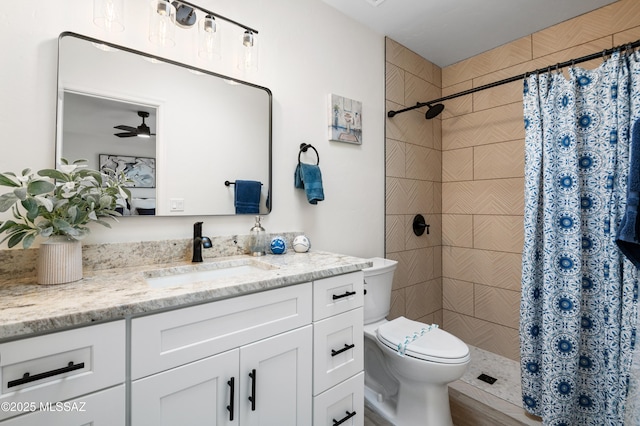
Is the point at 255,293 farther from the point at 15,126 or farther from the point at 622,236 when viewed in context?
the point at 622,236

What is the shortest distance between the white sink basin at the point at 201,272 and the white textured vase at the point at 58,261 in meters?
0.24

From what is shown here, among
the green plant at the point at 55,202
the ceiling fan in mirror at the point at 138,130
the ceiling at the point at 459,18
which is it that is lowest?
the green plant at the point at 55,202

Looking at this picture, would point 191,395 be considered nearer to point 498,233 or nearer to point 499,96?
point 498,233

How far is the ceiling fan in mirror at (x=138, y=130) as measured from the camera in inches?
49.4

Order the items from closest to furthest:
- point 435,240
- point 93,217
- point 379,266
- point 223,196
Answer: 1. point 93,217
2. point 223,196
3. point 379,266
4. point 435,240

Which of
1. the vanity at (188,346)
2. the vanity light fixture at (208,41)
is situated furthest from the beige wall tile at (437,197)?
the vanity light fixture at (208,41)

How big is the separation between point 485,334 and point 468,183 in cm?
128

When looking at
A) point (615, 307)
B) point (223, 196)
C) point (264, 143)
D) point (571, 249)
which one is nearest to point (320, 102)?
point (264, 143)

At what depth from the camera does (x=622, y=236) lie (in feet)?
4.40

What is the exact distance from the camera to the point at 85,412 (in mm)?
727

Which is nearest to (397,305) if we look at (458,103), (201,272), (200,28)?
(201,272)

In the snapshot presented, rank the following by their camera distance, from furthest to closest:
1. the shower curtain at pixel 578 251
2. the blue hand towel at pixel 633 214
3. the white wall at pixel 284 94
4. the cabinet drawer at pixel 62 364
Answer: the shower curtain at pixel 578 251 < the blue hand towel at pixel 633 214 < the white wall at pixel 284 94 < the cabinet drawer at pixel 62 364

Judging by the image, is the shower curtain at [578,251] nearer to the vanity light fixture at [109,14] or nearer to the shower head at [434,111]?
the shower head at [434,111]

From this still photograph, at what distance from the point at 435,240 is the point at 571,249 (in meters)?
1.17
